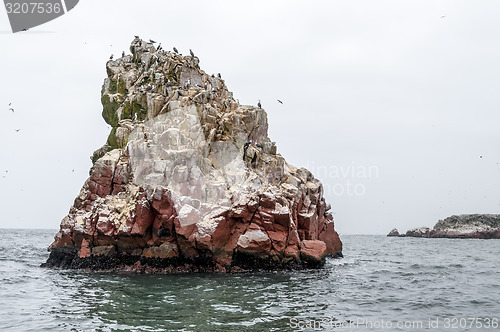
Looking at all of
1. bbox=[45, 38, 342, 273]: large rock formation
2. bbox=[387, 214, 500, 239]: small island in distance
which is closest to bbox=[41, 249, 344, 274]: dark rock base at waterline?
bbox=[45, 38, 342, 273]: large rock formation

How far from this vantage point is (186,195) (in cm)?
2862

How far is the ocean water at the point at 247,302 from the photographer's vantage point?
15.6m

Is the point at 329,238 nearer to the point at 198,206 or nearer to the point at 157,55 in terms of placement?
the point at 198,206

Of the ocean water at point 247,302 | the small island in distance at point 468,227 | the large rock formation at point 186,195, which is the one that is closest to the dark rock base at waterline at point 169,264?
the large rock formation at point 186,195

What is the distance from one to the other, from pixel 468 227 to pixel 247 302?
393 feet

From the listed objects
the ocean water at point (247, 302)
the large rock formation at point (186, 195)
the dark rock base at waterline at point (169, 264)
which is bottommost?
the ocean water at point (247, 302)

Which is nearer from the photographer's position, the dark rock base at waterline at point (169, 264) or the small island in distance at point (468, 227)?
the dark rock base at waterline at point (169, 264)

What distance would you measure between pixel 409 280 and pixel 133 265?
19068 mm

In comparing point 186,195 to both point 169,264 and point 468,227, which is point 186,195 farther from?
point 468,227

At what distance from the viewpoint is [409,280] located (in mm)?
26734

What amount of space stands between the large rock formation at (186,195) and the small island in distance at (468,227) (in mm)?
98950

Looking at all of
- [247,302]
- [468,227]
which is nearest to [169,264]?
[247,302]

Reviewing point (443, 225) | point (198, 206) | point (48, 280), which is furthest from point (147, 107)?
point (443, 225)

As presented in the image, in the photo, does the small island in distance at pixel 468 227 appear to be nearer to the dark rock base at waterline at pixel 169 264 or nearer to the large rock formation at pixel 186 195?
the large rock formation at pixel 186 195
